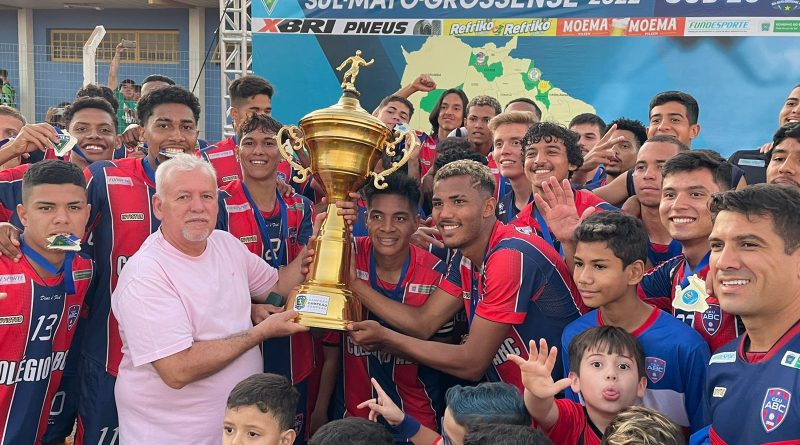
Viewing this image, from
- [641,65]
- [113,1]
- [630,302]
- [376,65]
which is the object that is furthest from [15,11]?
[630,302]

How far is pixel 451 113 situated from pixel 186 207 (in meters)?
4.24

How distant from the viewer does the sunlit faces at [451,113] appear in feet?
22.8

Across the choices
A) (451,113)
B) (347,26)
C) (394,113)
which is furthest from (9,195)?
(347,26)

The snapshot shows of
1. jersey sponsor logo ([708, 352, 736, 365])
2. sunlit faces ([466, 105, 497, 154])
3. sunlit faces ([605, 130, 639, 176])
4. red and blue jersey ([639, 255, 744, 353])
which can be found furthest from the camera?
sunlit faces ([466, 105, 497, 154])

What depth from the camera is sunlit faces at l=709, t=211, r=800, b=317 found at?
2.24 metres

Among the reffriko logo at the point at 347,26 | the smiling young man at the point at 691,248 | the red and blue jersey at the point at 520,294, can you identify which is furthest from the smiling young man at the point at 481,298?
the reffriko logo at the point at 347,26

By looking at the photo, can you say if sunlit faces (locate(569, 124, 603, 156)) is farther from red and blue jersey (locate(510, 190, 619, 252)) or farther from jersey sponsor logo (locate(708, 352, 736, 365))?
jersey sponsor logo (locate(708, 352, 736, 365))

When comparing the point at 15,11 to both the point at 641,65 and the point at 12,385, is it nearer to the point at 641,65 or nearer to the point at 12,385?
the point at 641,65

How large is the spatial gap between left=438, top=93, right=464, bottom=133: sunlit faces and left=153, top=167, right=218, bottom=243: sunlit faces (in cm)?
410

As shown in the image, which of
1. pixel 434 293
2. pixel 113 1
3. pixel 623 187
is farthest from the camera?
pixel 113 1

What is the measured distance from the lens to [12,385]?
130 inches

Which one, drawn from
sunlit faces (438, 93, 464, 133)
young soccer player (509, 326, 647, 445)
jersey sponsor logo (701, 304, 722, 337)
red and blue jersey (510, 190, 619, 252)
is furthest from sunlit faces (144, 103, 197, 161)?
sunlit faces (438, 93, 464, 133)

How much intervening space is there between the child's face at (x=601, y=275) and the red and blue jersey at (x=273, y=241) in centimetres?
162

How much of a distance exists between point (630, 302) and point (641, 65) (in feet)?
24.7
